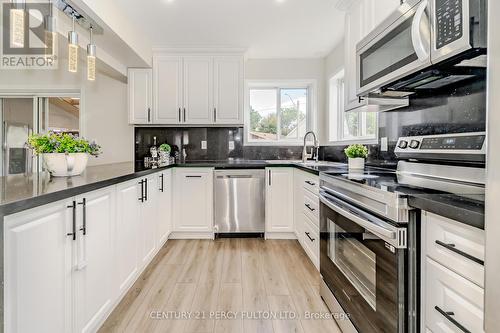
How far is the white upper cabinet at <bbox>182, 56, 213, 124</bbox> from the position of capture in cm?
379

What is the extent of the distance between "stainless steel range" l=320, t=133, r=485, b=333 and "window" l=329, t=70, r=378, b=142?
152 centimetres

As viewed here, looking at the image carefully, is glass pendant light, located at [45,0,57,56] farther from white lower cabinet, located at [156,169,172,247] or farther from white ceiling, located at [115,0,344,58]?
white lower cabinet, located at [156,169,172,247]

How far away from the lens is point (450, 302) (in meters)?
0.89

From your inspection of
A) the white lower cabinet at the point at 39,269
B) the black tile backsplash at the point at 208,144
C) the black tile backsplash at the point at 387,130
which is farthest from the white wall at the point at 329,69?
the white lower cabinet at the point at 39,269

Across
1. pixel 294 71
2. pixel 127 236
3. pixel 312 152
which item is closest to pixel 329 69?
pixel 294 71

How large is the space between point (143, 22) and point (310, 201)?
102 inches

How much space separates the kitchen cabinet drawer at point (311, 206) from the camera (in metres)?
2.53

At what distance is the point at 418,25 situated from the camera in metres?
1.22

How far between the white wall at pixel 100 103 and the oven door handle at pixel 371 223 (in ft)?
10.8

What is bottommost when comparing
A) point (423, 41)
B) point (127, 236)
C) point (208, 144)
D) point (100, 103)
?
point (127, 236)

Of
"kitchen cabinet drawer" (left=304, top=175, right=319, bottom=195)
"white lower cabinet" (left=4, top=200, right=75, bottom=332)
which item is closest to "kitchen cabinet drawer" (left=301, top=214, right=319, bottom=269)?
"kitchen cabinet drawer" (left=304, top=175, right=319, bottom=195)

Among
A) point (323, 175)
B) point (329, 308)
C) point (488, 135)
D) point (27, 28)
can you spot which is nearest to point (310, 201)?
point (323, 175)

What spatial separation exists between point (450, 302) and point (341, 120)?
3126mm

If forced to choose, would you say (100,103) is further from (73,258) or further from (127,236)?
(73,258)
